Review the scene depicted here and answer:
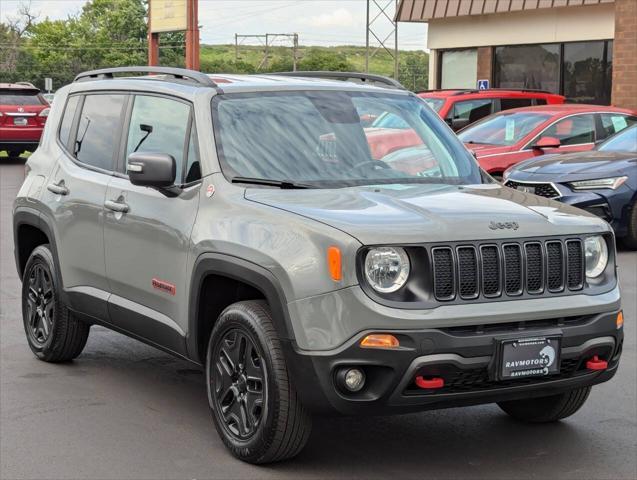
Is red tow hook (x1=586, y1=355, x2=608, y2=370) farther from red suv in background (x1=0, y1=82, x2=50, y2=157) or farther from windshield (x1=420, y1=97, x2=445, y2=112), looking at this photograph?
red suv in background (x1=0, y1=82, x2=50, y2=157)

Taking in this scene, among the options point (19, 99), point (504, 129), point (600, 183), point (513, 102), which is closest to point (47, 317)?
point (600, 183)

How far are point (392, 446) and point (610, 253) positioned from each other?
1398mm

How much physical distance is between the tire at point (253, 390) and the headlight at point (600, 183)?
26.4 ft

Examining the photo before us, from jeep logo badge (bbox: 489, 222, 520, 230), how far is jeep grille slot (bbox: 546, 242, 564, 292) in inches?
7.2

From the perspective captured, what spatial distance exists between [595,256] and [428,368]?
114 cm

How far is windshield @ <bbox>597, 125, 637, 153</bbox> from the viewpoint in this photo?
14.1m

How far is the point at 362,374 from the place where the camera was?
4.90 meters

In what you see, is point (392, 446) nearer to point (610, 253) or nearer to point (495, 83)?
point (610, 253)

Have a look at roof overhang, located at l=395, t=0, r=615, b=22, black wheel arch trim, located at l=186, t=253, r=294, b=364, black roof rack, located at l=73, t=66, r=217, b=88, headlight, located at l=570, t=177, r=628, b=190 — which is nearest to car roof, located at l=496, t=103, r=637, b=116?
headlight, located at l=570, t=177, r=628, b=190

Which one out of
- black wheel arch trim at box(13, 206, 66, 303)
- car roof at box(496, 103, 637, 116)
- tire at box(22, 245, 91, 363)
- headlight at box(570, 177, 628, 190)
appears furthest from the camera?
car roof at box(496, 103, 637, 116)

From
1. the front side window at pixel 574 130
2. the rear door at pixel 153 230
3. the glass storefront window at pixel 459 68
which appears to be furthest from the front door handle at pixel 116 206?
the glass storefront window at pixel 459 68

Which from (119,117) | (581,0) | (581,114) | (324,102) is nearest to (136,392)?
(119,117)

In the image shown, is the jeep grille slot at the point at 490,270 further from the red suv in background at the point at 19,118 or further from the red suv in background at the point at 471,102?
the red suv in background at the point at 19,118

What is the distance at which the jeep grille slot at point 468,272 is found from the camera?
4.94 m
